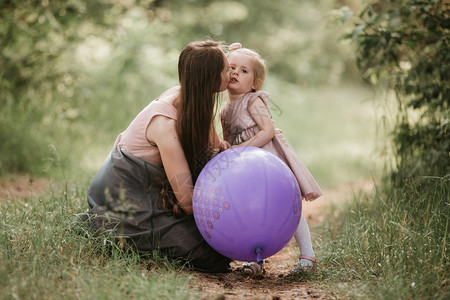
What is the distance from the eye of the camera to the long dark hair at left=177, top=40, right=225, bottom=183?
3.03m

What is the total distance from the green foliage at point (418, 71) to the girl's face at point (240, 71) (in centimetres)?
118

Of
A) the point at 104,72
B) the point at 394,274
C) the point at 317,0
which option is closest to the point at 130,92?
the point at 104,72

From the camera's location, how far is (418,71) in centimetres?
417

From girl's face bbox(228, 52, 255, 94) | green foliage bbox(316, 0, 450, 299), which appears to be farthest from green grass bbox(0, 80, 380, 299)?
girl's face bbox(228, 52, 255, 94)

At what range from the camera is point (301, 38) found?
53.1 feet

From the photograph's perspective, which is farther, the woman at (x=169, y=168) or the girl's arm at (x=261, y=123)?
the girl's arm at (x=261, y=123)

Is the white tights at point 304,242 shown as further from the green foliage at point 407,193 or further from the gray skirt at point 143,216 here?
the gray skirt at point 143,216

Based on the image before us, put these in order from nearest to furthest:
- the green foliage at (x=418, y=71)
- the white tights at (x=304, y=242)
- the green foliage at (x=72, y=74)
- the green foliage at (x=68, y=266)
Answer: the green foliage at (x=68, y=266) < the white tights at (x=304, y=242) < the green foliage at (x=418, y=71) < the green foliage at (x=72, y=74)

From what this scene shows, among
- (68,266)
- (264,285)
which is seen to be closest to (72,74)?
(68,266)

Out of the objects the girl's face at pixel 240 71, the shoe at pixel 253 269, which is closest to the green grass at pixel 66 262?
the shoe at pixel 253 269

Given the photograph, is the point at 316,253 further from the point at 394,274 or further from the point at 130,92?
the point at 130,92

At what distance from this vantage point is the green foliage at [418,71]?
3.96 meters

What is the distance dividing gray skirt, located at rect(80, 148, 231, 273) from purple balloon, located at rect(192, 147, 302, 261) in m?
0.27

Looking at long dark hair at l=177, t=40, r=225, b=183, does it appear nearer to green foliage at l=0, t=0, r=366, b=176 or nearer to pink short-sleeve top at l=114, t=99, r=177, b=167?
pink short-sleeve top at l=114, t=99, r=177, b=167
